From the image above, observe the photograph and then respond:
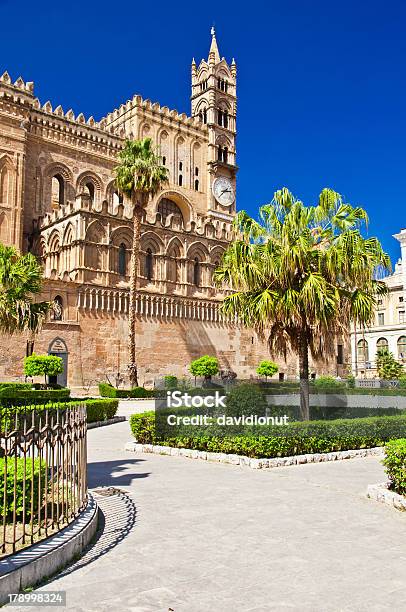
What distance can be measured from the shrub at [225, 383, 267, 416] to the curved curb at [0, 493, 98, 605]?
7.39m

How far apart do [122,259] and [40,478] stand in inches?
1471

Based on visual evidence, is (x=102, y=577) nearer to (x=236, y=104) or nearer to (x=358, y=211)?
(x=358, y=211)

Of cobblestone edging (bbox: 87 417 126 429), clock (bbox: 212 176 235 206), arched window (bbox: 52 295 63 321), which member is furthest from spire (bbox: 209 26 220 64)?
cobblestone edging (bbox: 87 417 126 429)

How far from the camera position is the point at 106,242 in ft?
135

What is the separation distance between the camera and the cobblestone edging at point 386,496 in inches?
323

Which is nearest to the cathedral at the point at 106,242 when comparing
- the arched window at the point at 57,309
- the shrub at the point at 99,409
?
the arched window at the point at 57,309

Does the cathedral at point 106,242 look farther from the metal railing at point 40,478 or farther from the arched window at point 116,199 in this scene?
the metal railing at point 40,478

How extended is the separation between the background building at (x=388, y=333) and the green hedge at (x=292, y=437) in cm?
4061

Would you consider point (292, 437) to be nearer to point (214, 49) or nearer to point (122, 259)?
point (122, 259)

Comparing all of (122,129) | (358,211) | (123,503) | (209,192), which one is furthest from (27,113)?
(123,503)

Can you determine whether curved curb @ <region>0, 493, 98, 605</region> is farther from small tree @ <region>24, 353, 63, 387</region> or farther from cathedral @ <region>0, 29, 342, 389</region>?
cathedral @ <region>0, 29, 342, 389</region>

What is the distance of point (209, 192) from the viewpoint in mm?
56812

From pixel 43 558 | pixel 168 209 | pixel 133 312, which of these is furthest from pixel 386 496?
pixel 168 209

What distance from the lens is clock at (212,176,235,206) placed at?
57.6m
